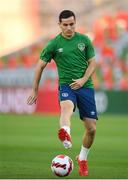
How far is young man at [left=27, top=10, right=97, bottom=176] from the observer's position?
11430 millimetres

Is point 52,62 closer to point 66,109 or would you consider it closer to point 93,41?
point 93,41

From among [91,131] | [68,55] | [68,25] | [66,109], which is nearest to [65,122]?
[66,109]

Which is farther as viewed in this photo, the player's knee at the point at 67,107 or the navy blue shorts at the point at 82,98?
the navy blue shorts at the point at 82,98

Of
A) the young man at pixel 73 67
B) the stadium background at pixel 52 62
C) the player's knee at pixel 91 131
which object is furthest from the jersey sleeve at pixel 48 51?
the stadium background at pixel 52 62

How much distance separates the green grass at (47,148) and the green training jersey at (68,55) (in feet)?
4.58

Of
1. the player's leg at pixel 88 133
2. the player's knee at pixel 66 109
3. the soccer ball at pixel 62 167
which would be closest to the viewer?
the soccer ball at pixel 62 167

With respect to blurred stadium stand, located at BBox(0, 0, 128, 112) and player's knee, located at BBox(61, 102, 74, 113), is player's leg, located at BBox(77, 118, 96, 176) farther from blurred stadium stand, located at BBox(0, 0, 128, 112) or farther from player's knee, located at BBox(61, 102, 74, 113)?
blurred stadium stand, located at BBox(0, 0, 128, 112)

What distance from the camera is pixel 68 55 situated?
11547mm

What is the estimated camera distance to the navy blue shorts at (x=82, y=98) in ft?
37.4

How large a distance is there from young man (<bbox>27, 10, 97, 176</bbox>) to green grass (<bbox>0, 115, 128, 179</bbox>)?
2.58ft

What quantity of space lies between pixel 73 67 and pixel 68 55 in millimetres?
185

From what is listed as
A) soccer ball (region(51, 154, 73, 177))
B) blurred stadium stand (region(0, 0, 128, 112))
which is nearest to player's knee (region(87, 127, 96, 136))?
soccer ball (region(51, 154, 73, 177))

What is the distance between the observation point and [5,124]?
25.7 metres

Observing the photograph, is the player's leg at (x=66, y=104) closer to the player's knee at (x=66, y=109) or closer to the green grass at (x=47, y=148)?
the player's knee at (x=66, y=109)
